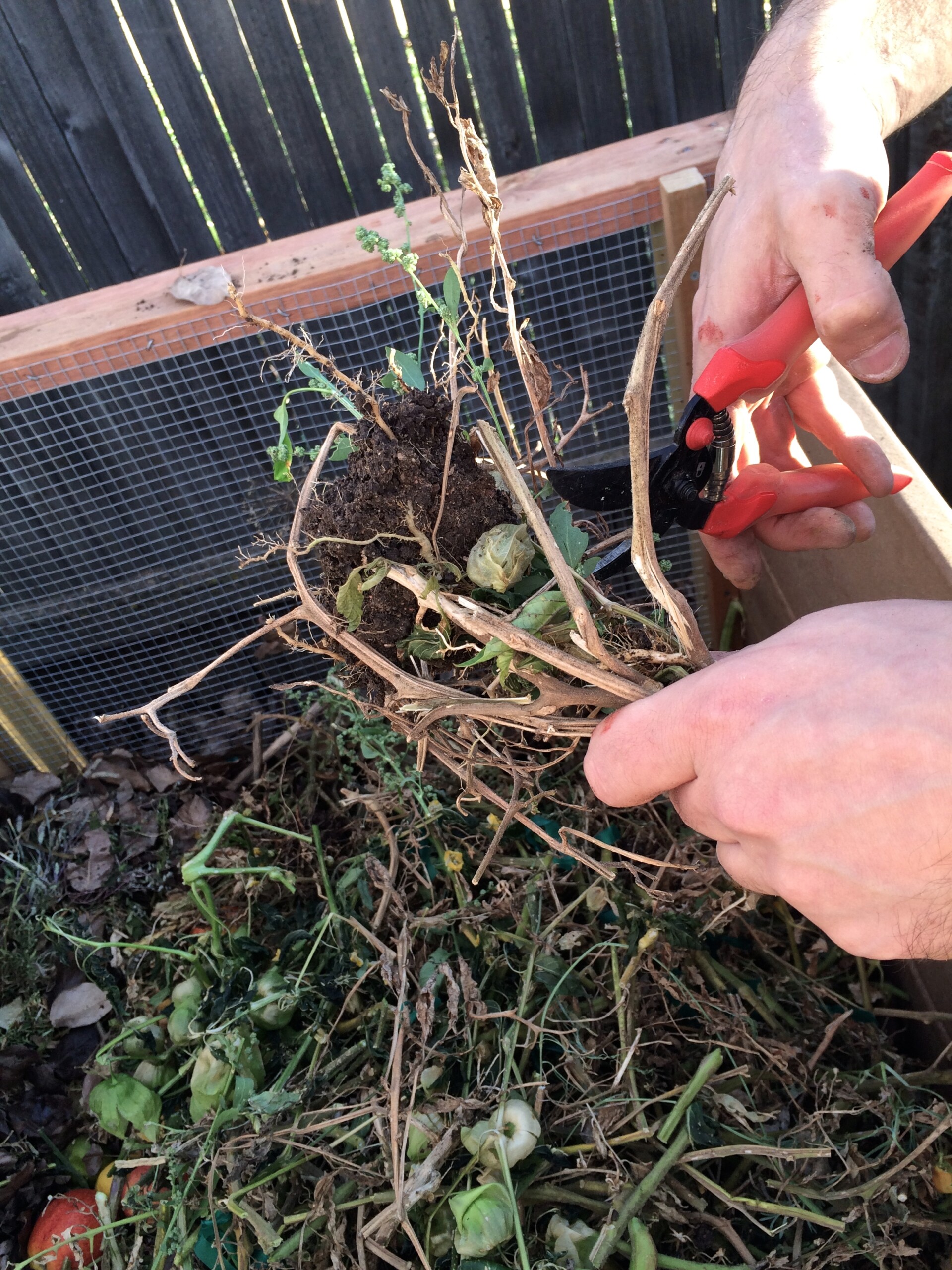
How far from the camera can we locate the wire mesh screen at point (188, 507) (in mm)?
1515

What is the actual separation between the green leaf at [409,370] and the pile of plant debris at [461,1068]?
11.7 inches

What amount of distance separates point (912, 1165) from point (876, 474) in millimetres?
671

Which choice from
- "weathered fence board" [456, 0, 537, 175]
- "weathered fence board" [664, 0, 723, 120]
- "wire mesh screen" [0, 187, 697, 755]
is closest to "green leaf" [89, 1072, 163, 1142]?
"wire mesh screen" [0, 187, 697, 755]

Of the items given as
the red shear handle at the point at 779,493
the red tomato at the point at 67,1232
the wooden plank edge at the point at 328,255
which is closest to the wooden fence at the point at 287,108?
the wooden plank edge at the point at 328,255

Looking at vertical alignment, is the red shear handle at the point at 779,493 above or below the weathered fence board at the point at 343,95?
below

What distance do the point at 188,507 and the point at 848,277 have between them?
1.37m

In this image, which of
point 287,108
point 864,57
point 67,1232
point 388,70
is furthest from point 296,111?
point 67,1232

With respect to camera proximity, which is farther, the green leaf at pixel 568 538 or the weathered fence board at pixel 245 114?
the weathered fence board at pixel 245 114

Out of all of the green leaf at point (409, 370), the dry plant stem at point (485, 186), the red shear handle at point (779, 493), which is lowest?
the red shear handle at point (779, 493)

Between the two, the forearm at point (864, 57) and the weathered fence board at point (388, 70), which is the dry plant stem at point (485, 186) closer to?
the forearm at point (864, 57)

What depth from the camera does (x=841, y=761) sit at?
530 mm

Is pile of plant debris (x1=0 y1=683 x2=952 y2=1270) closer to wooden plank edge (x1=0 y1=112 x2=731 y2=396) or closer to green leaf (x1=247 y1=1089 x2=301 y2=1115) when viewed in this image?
green leaf (x1=247 y1=1089 x2=301 y2=1115)

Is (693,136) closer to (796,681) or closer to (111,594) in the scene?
(796,681)

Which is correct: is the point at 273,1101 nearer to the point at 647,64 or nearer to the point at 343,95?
the point at 343,95
